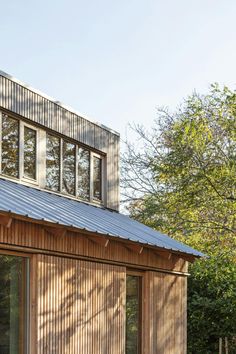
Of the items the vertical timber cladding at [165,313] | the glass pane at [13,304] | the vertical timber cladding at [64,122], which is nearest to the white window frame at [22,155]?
the vertical timber cladding at [64,122]

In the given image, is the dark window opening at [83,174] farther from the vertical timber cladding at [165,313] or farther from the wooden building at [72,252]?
the vertical timber cladding at [165,313]

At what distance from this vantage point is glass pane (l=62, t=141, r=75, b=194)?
16094 mm

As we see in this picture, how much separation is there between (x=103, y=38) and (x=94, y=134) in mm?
13395

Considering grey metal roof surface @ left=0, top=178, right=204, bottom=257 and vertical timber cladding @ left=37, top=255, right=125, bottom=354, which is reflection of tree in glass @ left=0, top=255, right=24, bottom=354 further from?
grey metal roof surface @ left=0, top=178, right=204, bottom=257

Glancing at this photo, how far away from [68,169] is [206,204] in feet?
17.6

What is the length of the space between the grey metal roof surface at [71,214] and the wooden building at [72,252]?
0.04 m

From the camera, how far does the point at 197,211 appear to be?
21.8m

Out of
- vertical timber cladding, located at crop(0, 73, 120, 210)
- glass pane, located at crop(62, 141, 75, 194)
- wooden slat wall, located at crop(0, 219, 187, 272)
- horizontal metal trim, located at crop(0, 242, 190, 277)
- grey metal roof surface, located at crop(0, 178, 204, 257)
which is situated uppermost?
vertical timber cladding, located at crop(0, 73, 120, 210)

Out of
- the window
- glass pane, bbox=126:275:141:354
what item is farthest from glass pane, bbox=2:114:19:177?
glass pane, bbox=126:275:141:354

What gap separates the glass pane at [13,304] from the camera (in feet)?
36.4

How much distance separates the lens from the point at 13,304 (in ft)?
37.3

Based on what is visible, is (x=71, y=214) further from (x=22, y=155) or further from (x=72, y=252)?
(x=22, y=155)

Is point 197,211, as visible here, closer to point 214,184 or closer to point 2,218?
point 214,184

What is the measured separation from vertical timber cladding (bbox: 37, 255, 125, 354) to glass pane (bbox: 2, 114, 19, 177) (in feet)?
7.35
